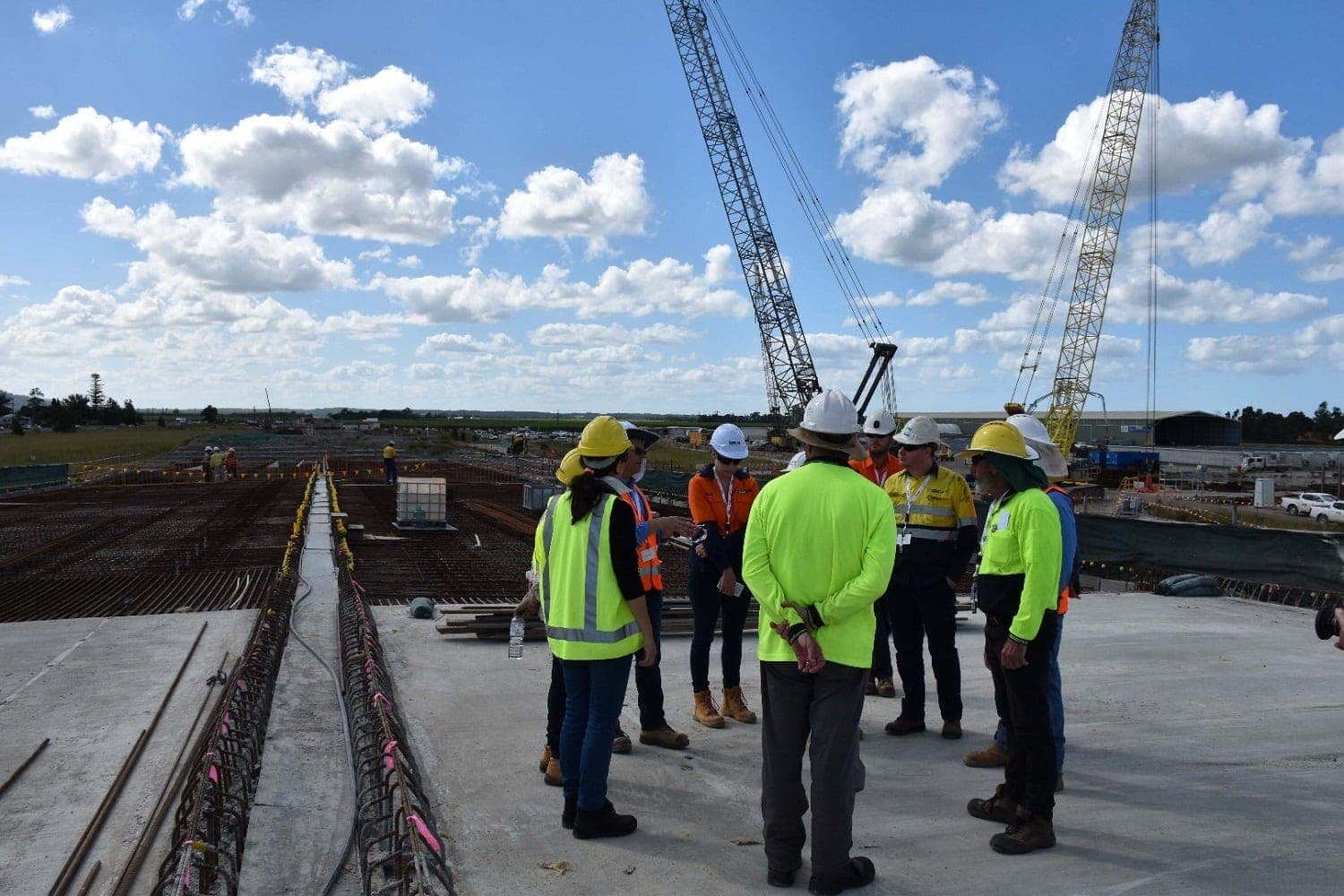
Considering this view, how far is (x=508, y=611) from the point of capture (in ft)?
27.0

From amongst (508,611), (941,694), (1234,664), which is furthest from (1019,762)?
(508,611)

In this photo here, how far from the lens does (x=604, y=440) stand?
13.7 ft

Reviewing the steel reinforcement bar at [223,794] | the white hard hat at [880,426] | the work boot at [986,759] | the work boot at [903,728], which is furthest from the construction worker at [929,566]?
the steel reinforcement bar at [223,794]

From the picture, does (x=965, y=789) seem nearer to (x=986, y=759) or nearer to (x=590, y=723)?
(x=986, y=759)

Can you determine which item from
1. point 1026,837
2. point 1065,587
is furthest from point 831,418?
point 1026,837

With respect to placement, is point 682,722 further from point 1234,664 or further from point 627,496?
point 1234,664

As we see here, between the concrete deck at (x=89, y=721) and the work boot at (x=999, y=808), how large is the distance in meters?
3.46

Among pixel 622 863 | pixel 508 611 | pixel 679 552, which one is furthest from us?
pixel 679 552

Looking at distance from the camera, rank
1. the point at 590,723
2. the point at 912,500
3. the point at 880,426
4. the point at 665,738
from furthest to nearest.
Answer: the point at 880,426, the point at 912,500, the point at 665,738, the point at 590,723

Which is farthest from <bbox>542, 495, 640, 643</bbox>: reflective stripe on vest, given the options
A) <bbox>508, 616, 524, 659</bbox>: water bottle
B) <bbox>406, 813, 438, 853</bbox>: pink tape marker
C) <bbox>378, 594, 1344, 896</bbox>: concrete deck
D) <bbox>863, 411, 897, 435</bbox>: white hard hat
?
<bbox>863, 411, 897, 435</bbox>: white hard hat

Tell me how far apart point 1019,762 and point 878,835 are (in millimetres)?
693

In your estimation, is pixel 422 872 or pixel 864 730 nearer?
pixel 422 872

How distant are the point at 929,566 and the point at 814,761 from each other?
2.09m

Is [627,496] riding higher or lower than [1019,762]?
→ higher
